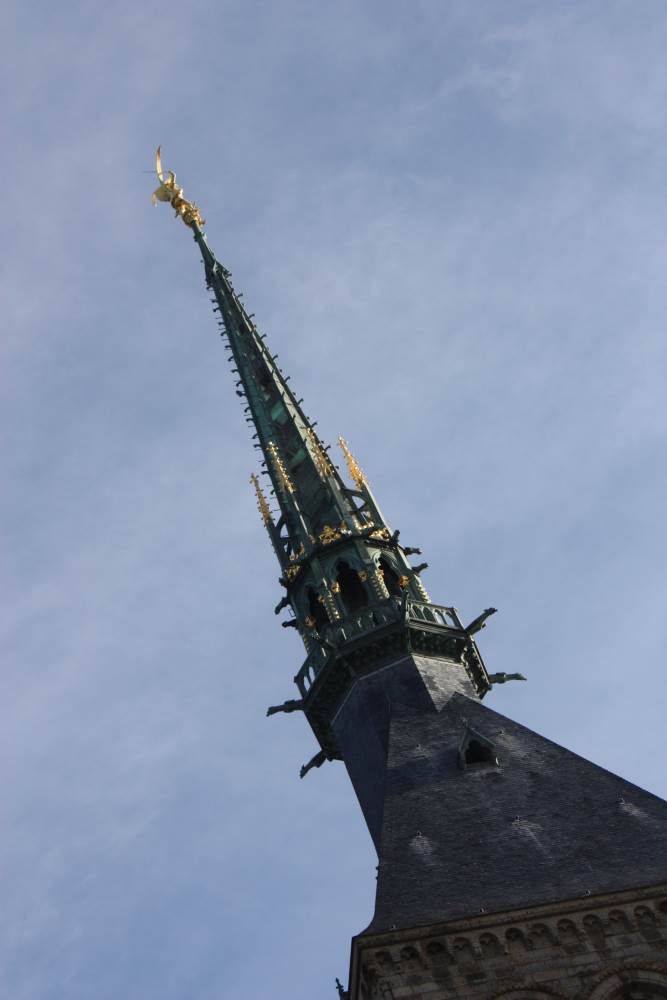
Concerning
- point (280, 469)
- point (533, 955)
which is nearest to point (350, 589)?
point (280, 469)

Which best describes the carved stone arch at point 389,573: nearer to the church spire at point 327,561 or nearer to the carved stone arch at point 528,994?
the church spire at point 327,561

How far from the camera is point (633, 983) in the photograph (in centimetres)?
2709

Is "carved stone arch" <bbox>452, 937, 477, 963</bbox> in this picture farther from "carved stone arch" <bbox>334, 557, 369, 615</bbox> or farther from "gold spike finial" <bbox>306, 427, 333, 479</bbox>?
"gold spike finial" <bbox>306, 427, 333, 479</bbox>

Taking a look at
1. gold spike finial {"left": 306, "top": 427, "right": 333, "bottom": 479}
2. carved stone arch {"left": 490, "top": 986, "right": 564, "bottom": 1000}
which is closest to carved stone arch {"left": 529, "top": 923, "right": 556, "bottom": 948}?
carved stone arch {"left": 490, "top": 986, "right": 564, "bottom": 1000}

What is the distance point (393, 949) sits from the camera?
28344 millimetres

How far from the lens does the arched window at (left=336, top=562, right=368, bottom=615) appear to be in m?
47.6

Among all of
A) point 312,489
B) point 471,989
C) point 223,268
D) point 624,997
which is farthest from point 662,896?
point 223,268

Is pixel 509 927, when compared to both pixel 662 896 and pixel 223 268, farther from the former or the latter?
pixel 223 268

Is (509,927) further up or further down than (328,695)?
further down

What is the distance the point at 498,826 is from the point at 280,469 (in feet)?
78.4

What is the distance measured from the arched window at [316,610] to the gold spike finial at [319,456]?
22.2 ft

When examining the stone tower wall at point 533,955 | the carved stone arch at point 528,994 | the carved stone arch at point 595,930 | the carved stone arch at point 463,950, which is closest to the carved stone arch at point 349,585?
the stone tower wall at point 533,955

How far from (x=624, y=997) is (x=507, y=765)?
36.3 feet

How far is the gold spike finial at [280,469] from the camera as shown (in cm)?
5390
